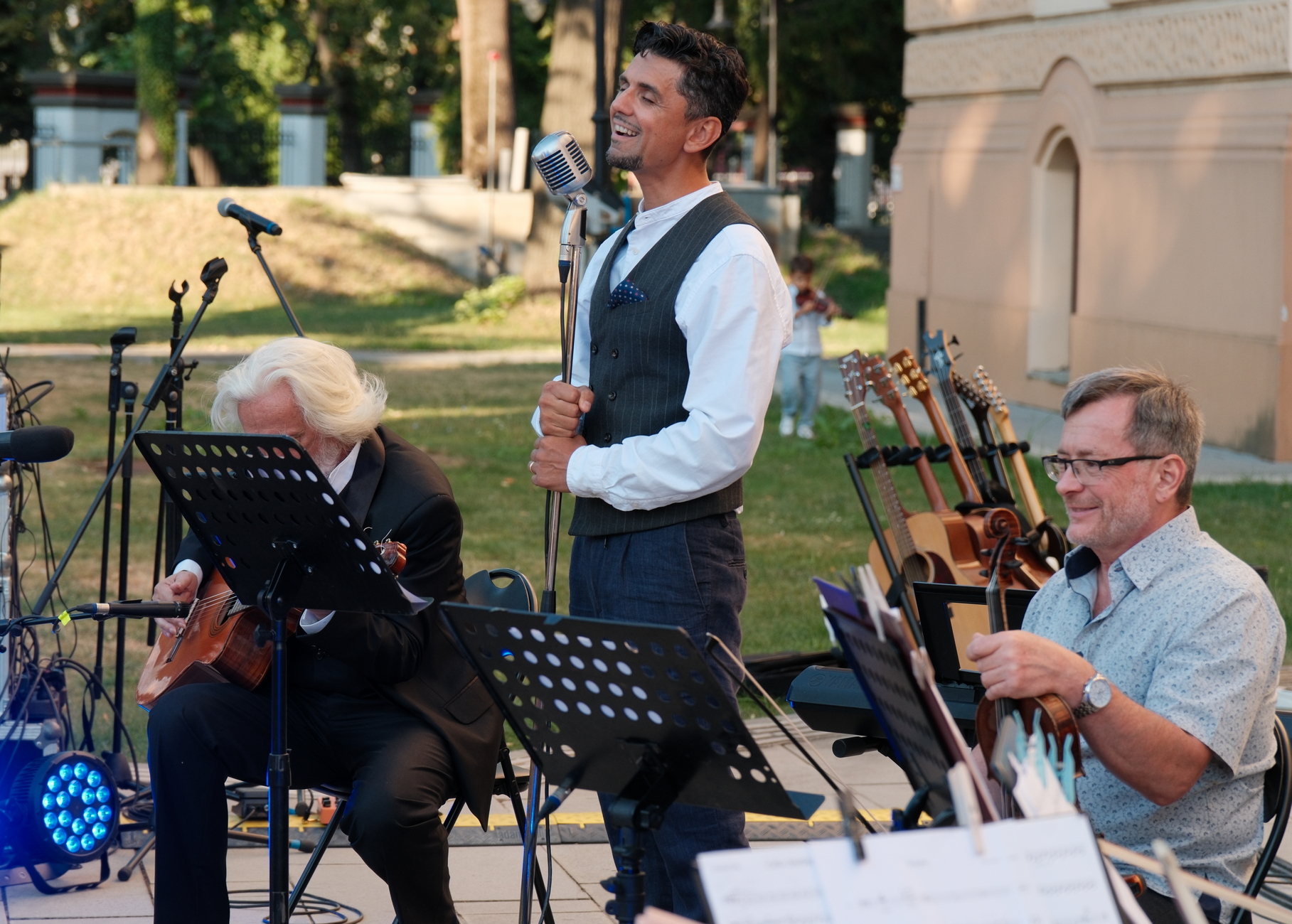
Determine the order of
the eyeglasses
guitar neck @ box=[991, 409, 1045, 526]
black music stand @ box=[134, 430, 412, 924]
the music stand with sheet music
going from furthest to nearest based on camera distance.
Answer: guitar neck @ box=[991, 409, 1045, 526] → black music stand @ box=[134, 430, 412, 924] → the eyeglasses → the music stand with sheet music

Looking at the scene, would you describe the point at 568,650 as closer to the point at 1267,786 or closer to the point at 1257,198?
the point at 1267,786

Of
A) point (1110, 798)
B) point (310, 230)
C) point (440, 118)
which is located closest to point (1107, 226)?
point (1110, 798)

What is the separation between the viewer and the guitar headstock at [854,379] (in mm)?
5867

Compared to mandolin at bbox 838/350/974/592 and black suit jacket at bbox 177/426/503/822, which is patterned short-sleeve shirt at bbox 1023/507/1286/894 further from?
mandolin at bbox 838/350/974/592

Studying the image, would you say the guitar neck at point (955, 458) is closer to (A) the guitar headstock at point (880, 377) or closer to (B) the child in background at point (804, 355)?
(A) the guitar headstock at point (880, 377)

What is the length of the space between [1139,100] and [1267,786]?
10.4 meters

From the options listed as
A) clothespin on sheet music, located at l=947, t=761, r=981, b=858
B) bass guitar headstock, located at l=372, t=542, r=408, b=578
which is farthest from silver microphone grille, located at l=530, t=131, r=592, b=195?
clothespin on sheet music, located at l=947, t=761, r=981, b=858

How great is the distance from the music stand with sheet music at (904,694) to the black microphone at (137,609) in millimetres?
1675

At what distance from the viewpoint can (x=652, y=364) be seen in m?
3.21

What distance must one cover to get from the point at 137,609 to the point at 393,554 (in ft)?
1.77

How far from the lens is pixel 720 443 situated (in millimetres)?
3057

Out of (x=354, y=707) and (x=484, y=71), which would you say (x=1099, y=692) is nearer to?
(x=354, y=707)

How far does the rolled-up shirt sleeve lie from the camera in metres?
Answer: 3.06

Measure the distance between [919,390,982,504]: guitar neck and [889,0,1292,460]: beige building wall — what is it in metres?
3.23
